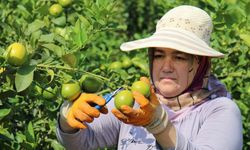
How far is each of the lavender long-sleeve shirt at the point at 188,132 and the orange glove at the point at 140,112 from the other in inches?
4.7

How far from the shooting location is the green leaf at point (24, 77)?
5.99 feet

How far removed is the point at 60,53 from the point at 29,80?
200 millimetres

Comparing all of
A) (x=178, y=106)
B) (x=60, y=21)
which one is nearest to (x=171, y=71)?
(x=178, y=106)

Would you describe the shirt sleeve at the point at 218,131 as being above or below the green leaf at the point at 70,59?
below

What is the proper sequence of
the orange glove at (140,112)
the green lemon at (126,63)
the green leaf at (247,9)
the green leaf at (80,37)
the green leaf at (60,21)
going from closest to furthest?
1. the orange glove at (140,112)
2. the green leaf at (80,37)
3. the green leaf at (247,9)
4. the green leaf at (60,21)
5. the green lemon at (126,63)

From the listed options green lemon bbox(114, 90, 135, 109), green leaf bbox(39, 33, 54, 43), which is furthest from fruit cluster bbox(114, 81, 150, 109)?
green leaf bbox(39, 33, 54, 43)

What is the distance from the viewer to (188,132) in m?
2.11

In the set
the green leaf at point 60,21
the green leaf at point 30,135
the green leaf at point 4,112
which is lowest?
the green leaf at point 30,135

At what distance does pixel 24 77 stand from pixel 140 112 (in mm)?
326

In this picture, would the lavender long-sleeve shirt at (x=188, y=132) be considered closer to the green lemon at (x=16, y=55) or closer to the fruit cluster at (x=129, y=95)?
the fruit cluster at (x=129, y=95)

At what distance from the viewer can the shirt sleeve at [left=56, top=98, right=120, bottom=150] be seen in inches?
86.5

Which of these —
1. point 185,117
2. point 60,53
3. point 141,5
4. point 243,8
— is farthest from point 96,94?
point 141,5

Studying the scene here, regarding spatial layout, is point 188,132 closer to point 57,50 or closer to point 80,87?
point 80,87

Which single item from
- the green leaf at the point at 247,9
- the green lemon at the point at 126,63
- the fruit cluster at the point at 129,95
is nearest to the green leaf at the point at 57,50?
the fruit cluster at the point at 129,95
